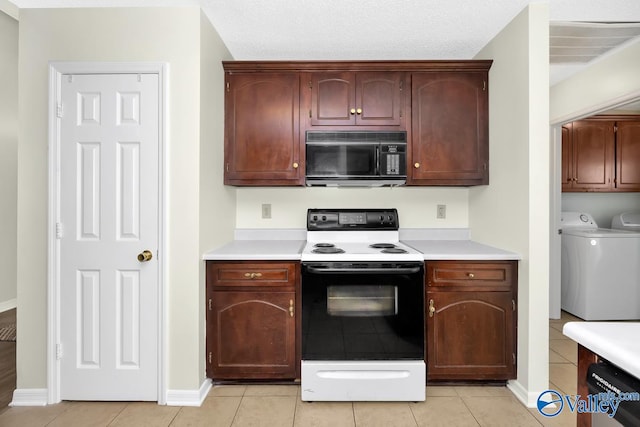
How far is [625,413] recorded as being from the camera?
75 centimetres

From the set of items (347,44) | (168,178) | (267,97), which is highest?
(347,44)

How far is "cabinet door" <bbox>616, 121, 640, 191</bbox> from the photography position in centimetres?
386

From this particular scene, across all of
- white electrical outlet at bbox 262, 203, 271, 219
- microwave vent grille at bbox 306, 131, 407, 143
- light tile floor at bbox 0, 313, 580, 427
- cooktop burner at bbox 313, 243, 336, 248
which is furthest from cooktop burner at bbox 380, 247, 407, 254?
white electrical outlet at bbox 262, 203, 271, 219

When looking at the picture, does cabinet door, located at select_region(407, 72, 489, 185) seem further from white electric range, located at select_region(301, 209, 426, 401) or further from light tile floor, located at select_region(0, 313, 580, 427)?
light tile floor, located at select_region(0, 313, 580, 427)

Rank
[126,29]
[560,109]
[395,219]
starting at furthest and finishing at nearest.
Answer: [560,109]
[395,219]
[126,29]

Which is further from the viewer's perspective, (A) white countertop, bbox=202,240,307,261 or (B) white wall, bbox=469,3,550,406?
(A) white countertop, bbox=202,240,307,261

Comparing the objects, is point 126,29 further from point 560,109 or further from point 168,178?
point 560,109

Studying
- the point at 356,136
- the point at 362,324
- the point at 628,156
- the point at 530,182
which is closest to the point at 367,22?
the point at 356,136

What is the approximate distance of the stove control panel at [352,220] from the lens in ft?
9.34

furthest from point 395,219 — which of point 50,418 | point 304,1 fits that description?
point 50,418

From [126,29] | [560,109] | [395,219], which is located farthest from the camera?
[560,109]

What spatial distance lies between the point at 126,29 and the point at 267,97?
966mm

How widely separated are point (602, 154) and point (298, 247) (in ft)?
12.2

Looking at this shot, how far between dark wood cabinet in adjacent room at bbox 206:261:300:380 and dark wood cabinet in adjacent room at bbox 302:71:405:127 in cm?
118
